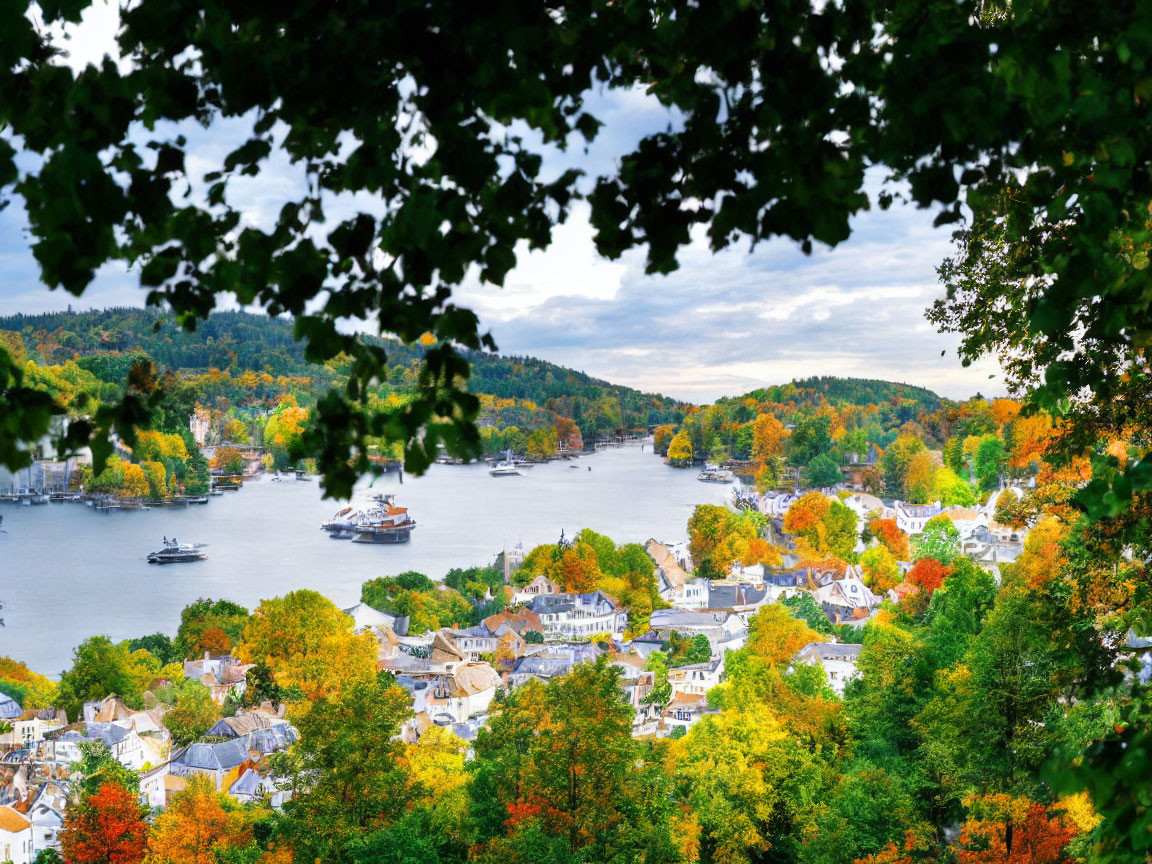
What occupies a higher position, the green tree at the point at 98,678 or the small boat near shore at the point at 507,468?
the small boat near shore at the point at 507,468

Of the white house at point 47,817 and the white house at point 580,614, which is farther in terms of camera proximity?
the white house at point 580,614

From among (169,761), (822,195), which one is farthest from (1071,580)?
(169,761)

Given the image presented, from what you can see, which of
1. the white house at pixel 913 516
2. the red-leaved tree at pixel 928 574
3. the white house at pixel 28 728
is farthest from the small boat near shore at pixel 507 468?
the white house at pixel 28 728

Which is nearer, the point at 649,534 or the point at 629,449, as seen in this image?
the point at 649,534

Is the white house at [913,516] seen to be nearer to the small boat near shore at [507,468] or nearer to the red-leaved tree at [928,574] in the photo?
the red-leaved tree at [928,574]

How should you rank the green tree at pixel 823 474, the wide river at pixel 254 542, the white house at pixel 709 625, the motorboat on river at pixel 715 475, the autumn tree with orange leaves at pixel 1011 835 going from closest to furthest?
Result: the autumn tree with orange leaves at pixel 1011 835, the white house at pixel 709 625, the wide river at pixel 254 542, the green tree at pixel 823 474, the motorboat on river at pixel 715 475

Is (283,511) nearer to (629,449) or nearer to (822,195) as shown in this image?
(629,449)

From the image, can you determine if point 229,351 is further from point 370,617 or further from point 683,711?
point 683,711

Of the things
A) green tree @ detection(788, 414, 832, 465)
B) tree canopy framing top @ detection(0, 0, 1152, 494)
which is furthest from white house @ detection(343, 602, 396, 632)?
green tree @ detection(788, 414, 832, 465)
